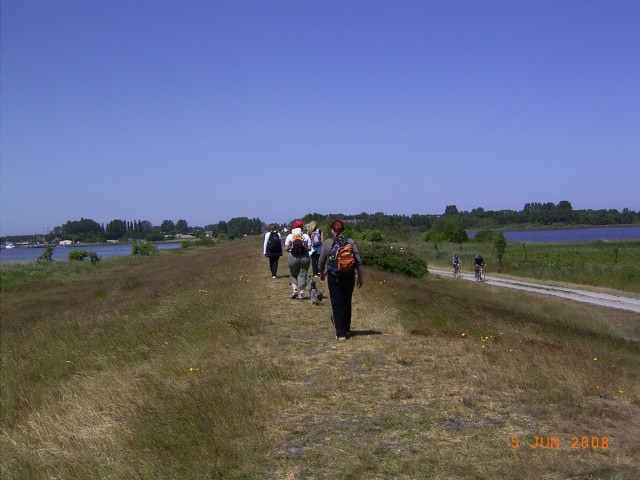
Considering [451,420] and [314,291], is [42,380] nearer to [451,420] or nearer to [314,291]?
[314,291]

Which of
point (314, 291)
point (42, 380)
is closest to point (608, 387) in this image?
point (314, 291)

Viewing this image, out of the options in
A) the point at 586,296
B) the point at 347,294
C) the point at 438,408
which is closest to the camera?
the point at 438,408

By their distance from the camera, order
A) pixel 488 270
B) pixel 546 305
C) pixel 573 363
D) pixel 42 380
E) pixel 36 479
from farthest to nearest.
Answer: pixel 488 270 < pixel 546 305 < pixel 42 380 < pixel 573 363 < pixel 36 479

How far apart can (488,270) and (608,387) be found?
157ft

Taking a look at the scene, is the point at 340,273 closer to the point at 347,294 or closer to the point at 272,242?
the point at 347,294

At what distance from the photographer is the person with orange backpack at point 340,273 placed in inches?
380

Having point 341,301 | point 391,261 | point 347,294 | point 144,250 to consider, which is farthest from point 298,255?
point 144,250

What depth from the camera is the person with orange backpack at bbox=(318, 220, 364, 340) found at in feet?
31.6

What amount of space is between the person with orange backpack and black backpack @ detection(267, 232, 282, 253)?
747cm

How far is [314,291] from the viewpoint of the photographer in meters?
13.6

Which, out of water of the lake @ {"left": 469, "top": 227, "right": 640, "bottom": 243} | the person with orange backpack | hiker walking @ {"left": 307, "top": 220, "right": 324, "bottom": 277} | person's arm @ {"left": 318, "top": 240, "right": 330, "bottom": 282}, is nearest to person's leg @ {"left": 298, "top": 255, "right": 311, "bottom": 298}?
hiker walking @ {"left": 307, "top": 220, "right": 324, "bottom": 277}

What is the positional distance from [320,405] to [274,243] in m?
11.1

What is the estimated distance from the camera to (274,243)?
685 inches

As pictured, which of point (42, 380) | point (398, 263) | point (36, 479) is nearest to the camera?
point (36, 479)
